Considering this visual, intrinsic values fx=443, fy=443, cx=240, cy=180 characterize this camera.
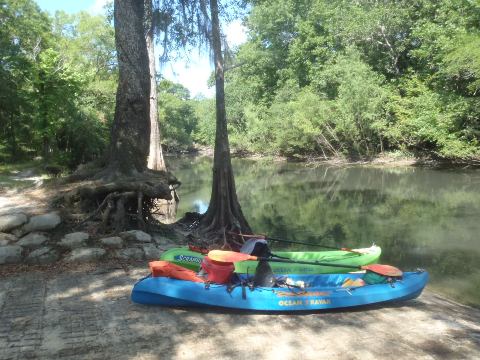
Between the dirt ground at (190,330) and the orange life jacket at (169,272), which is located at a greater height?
the orange life jacket at (169,272)

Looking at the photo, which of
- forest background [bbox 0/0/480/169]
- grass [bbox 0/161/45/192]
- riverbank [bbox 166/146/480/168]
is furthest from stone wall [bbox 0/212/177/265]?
riverbank [bbox 166/146/480/168]

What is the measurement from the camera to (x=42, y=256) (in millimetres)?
6520

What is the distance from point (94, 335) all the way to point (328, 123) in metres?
30.3

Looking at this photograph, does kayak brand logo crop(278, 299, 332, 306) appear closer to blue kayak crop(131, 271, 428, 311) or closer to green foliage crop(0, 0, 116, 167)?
blue kayak crop(131, 271, 428, 311)

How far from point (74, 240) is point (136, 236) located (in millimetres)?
1098

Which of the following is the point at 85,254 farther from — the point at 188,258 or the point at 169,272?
the point at 169,272

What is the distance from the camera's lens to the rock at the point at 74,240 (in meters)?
6.89

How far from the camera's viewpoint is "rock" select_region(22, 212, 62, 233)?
22.6 feet

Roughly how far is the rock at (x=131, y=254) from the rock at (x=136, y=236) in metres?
0.35

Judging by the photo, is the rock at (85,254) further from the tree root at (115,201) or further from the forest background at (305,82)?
the forest background at (305,82)

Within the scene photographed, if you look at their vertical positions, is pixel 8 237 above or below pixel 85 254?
above

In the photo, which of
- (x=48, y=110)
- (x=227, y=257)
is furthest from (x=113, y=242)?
(x=48, y=110)

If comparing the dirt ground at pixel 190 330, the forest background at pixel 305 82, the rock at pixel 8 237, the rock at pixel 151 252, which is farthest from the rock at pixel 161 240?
the forest background at pixel 305 82

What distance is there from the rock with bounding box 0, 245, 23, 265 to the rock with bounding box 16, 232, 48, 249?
19 centimetres
